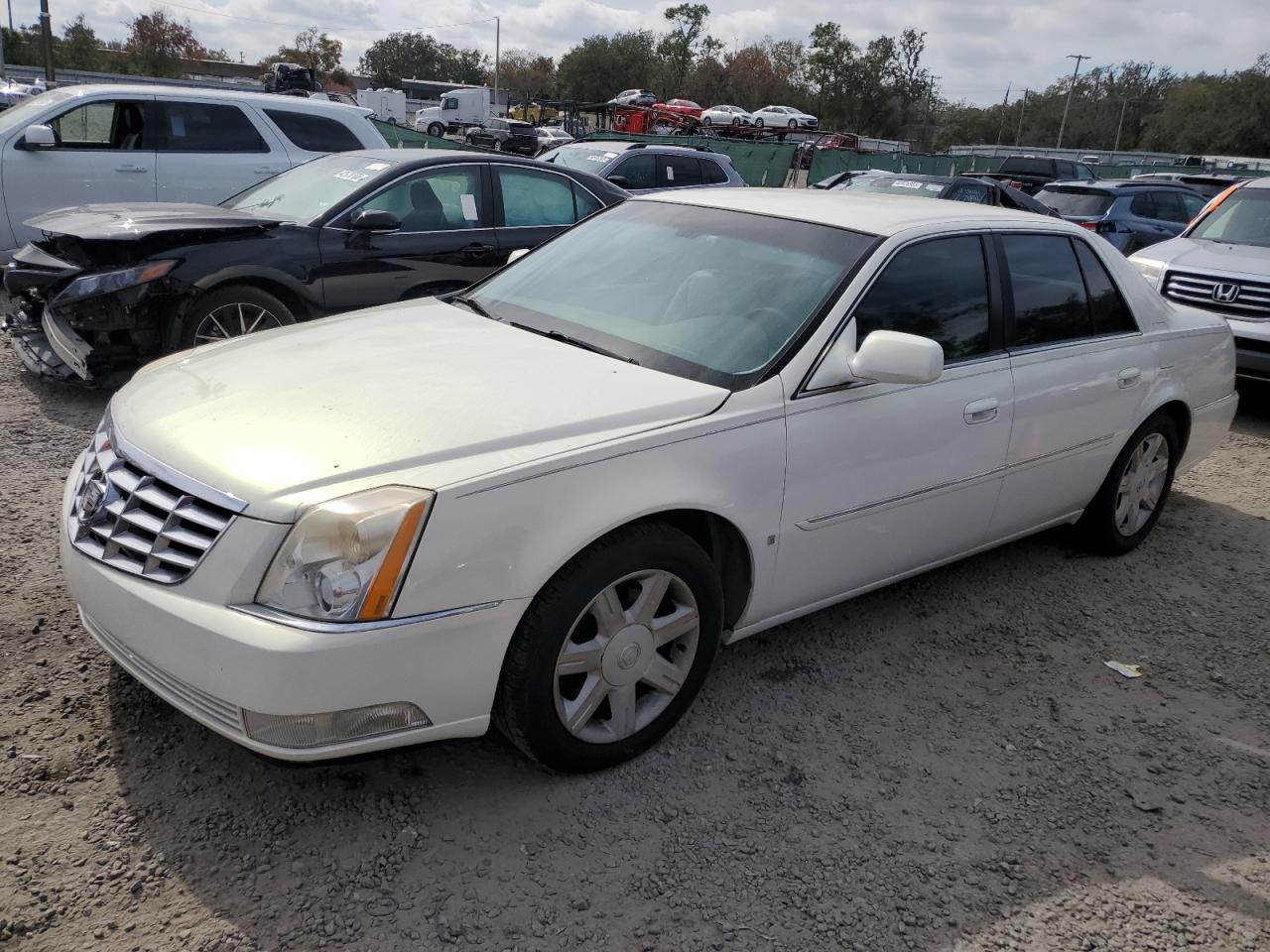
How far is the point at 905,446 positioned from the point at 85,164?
7.73 meters

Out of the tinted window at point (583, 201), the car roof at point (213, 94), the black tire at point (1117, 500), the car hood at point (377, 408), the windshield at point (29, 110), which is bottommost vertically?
the black tire at point (1117, 500)

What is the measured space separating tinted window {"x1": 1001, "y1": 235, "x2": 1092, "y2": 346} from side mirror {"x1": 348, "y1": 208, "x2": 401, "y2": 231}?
3.84 metres

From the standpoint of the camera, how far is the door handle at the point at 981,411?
3.59 meters

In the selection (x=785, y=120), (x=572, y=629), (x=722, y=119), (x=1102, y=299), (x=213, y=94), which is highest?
(x=785, y=120)

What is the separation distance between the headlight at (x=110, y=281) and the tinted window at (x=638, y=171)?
7346mm

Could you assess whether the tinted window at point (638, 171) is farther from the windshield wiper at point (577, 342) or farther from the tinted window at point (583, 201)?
the windshield wiper at point (577, 342)

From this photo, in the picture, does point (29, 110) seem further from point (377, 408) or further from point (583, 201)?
point (377, 408)

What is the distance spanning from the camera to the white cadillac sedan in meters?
2.34

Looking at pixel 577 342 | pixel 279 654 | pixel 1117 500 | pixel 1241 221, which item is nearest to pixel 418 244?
pixel 577 342

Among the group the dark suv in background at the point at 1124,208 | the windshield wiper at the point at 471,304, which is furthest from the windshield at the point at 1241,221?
the windshield wiper at the point at 471,304

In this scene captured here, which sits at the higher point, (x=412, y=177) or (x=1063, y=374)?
(x=412, y=177)

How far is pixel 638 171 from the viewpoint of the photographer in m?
12.4

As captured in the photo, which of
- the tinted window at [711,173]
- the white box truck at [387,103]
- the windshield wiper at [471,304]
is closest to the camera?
the windshield wiper at [471,304]

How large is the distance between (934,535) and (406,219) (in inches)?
173
